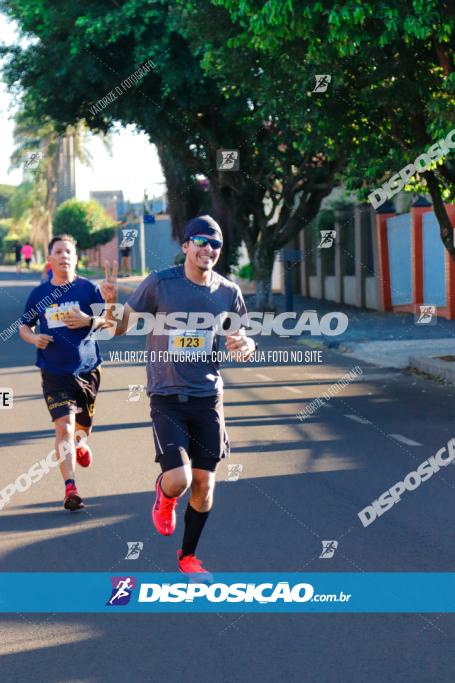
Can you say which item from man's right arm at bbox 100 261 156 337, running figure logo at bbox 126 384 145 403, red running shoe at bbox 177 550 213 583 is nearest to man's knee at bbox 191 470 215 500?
red running shoe at bbox 177 550 213 583

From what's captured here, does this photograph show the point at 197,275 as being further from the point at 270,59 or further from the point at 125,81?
the point at 125,81

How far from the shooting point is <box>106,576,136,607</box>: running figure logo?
5816 mm

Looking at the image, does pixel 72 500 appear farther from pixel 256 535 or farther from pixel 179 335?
pixel 179 335

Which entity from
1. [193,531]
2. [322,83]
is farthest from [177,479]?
[322,83]

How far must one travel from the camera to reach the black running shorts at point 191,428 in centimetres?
626

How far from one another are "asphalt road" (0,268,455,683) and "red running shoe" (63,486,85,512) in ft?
0.23

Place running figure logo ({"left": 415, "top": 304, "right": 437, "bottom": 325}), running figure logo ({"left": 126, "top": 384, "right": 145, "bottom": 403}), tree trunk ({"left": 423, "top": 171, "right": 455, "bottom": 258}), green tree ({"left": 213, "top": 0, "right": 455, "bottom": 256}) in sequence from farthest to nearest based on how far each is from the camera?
running figure logo ({"left": 415, "top": 304, "right": 437, "bottom": 325}) → tree trunk ({"left": 423, "top": 171, "right": 455, "bottom": 258}) → running figure logo ({"left": 126, "top": 384, "right": 145, "bottom": 403}) → green tree ({"left": 213, "top": 0, "right": 455, "bottom": 256})

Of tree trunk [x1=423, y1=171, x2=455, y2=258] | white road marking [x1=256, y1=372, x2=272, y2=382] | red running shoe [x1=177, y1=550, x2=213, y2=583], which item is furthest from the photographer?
tree trunk [x1=423, y1=171, x2=455, y2=258]

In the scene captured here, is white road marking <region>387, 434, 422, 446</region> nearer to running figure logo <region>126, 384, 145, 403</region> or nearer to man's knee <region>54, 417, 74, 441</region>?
man's knee <region>54, 417, 74, 441</region>

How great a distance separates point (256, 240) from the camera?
32062 millimetres

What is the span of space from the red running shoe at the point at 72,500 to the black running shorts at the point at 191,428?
1.72 meters

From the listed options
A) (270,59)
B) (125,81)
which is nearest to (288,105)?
(270,59)

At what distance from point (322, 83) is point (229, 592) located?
12.8 meters

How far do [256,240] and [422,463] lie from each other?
22.7 m
